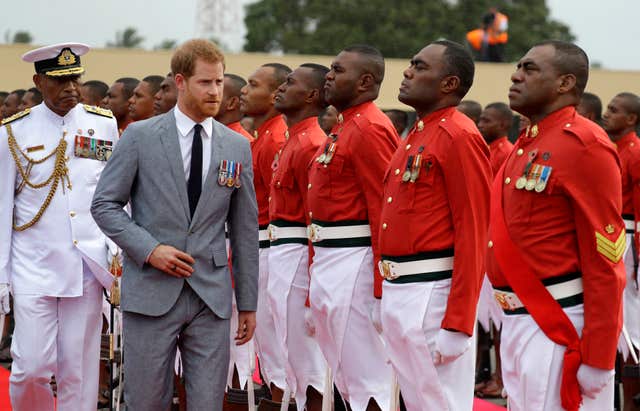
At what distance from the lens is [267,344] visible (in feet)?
27.0

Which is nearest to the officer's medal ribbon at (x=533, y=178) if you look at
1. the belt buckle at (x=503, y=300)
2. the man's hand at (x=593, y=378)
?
the belt buckle at (x=503, y=300)

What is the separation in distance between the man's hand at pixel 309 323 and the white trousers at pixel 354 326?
1.55 ft

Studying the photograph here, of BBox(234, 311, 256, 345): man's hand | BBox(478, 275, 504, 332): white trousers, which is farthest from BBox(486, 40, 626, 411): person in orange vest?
BBox(478, 275, 504, 332): white trousers

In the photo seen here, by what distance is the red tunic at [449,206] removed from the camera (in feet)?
18.0

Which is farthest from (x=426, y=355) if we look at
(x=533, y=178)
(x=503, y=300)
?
(x=533, y=178)

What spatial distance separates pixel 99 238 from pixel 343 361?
5.50 feet

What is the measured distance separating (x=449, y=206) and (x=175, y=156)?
1407mm

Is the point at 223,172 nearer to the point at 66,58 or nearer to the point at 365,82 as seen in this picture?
the point at 365,82

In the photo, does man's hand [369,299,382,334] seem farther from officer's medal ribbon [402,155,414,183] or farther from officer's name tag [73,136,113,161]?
officer's name tag [73,136,113,161]

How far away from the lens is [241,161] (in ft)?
18.7

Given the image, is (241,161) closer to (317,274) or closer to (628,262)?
(317,274)

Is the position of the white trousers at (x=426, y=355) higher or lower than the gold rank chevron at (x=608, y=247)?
lower

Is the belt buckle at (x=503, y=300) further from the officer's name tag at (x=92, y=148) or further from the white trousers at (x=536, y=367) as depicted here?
the officer's name tag at (x=92, y=148)

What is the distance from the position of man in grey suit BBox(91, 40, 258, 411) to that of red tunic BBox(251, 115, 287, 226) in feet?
8.91
